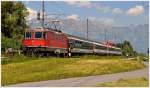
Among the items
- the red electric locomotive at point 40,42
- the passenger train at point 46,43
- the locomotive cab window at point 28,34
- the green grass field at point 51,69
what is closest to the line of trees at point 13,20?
the passenger train at point 46,43

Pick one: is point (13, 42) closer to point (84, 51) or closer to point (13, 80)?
point (84, 51)

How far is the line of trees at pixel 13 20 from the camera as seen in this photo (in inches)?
2950

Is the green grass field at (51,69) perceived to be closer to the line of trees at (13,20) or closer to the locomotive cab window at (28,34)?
the locomotive cab window at (28,34)

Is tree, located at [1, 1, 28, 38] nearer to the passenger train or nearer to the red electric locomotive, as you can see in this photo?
the passenger train

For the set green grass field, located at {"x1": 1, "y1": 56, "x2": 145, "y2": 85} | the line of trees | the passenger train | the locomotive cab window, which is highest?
the line of trees

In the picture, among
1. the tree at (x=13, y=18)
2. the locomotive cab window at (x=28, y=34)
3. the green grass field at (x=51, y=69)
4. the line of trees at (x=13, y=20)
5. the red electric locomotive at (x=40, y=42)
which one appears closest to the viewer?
the green grass field at (x=51, y=69)

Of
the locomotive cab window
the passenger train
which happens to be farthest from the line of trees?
the locomotive cab window

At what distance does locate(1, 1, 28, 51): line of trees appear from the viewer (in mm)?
74938

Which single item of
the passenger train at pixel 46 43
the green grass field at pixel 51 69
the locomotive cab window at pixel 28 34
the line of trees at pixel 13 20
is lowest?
the green grass field at pixel 51 69

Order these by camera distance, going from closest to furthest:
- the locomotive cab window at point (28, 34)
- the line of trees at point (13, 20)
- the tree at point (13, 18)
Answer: the locomotive cab window at point (28, 34) < the line of trees at point (13, 20) < the tree at point (13, 18)

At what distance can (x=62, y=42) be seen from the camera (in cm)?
5509

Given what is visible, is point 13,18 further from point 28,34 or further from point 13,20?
point 28,34

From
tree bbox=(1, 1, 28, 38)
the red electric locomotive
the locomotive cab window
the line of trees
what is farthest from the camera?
tree bbox=(1, 1, 28, 38)

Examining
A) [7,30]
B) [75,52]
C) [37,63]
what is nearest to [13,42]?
[7,30]
